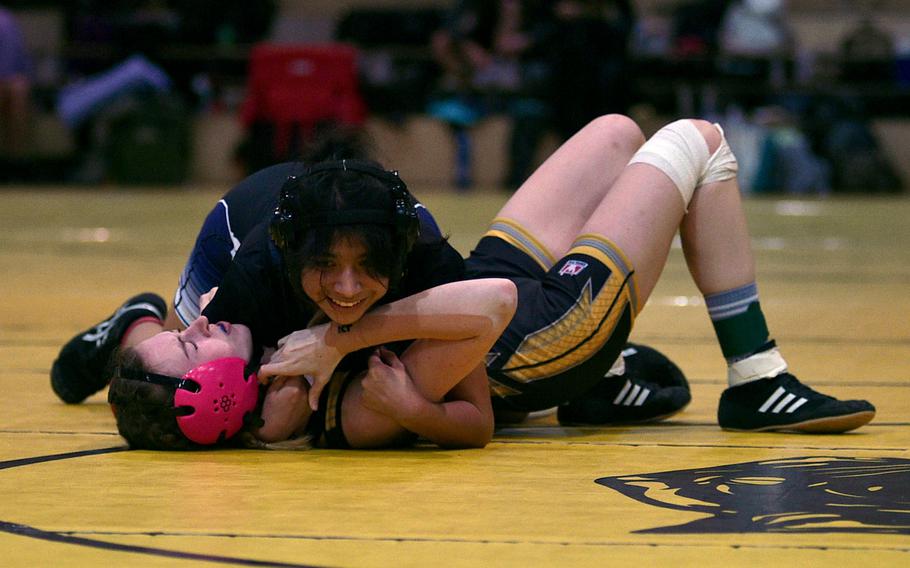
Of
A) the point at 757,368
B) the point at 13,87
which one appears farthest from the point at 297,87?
the point at 757,368

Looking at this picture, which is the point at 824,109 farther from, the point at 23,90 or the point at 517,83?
the point at 23,90

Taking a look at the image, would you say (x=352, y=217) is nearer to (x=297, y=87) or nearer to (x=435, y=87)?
(x=297, y=87)

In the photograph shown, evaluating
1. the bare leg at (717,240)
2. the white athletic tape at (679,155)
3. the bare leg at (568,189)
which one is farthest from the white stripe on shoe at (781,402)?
the bare leg at (568,189)

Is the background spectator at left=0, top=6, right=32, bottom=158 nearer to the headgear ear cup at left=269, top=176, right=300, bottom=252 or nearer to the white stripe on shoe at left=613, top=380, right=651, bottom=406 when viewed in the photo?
the white stripe on shoe at left=613, top=380, right=651, bottom=406

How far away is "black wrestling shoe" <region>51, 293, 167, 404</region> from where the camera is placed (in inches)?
131

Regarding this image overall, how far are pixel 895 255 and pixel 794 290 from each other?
1.81m

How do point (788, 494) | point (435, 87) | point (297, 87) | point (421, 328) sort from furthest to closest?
point (435, 87) < point (297, 87) < point (421, 328) < point (788, 494)

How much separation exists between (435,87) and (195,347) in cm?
1035

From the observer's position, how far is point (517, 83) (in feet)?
41.2

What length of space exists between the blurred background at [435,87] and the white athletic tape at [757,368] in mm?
8337

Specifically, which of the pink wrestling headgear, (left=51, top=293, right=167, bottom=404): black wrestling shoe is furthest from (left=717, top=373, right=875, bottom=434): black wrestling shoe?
(left=51, top=293, right=167, bottom=404): black wrestling shoe

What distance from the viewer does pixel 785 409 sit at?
303 cm

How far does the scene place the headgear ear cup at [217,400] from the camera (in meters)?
2.64

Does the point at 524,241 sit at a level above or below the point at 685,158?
below
